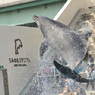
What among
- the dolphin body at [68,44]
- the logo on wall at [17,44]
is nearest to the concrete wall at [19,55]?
the logo on wall at [17,44]

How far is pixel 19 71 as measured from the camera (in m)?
12.3

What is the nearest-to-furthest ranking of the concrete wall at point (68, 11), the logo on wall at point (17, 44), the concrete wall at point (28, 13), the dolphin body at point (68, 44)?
the dolphin body at point (68, 44) < the logo on wall at point (17, 44) < the concrete wall at point (68, 11) < the concrete wall at point (28, 13)

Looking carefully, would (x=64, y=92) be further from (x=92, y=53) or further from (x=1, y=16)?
(x=1, y=16)

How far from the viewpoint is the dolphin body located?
8688 millimetres

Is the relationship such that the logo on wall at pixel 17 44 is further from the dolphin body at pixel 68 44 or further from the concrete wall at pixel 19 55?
the dolphin body at pixel 68 44

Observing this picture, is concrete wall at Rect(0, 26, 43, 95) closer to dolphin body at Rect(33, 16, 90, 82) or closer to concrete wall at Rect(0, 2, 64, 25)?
dolphin body at Rect(33, 16, 90, 82)

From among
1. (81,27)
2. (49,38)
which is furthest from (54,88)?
(49,38)

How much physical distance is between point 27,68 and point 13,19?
7250 millimetres

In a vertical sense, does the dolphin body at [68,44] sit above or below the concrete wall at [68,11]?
below

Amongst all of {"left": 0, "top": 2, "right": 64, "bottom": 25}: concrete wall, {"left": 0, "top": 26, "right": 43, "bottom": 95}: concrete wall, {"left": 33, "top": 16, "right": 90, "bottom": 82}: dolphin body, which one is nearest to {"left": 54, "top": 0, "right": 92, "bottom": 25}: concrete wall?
{"left": 0, "top": 26, "right": 43, "bottom": 95}: concrete wall

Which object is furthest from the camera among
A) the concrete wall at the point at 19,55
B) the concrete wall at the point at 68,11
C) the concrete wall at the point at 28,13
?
the concrete wall at the point at 28,13

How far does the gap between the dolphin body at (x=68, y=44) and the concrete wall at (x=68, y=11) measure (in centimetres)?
410

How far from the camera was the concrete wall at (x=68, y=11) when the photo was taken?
13.5m

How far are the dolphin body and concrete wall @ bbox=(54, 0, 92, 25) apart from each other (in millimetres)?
4104
